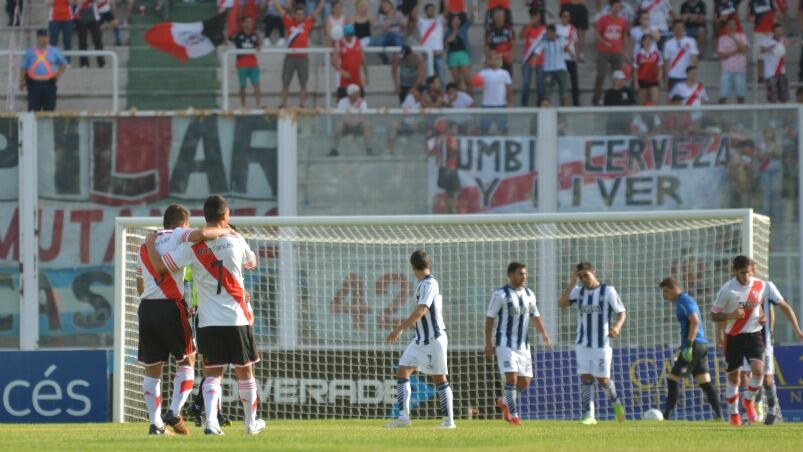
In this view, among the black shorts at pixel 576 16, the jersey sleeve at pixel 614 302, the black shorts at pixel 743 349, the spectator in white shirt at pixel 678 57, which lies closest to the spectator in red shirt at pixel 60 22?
the black shorts at pixel 576 16

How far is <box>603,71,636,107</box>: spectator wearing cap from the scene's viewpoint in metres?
22.7

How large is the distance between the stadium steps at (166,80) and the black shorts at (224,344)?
13133 mm

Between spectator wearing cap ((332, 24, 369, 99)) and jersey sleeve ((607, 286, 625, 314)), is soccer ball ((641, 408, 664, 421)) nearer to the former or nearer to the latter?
jersey sleeve ((607, 286, 625, 314))

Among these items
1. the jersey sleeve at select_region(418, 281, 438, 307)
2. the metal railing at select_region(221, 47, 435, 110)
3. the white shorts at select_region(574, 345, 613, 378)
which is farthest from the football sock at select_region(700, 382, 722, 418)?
the metal railing at select_region(221, 47, 435, 110)

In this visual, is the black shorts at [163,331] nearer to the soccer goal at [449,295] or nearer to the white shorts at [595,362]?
the soccer goal at [449,295]

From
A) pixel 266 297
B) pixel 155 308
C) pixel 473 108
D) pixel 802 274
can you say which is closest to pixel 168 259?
pixel 155 308

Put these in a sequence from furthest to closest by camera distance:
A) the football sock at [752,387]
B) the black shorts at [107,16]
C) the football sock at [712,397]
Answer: the black shorts at [107,16], the football sock at [712,397], the football sock at [752,387]

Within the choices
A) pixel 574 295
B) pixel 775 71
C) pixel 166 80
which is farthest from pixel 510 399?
pixel 166 80

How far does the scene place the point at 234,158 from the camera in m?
22.3

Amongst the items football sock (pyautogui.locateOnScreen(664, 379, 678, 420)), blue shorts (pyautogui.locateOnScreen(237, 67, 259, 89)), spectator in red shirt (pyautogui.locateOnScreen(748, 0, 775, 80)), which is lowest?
football sock (pyautogui.locateOnScreen(664, 379, 678, 420))

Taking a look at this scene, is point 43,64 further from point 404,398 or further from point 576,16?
point 404,398

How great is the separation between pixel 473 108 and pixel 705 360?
19.9 feet

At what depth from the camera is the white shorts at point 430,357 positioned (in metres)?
14.4

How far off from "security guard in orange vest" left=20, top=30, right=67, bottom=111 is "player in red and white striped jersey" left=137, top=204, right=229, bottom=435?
1082 cm
